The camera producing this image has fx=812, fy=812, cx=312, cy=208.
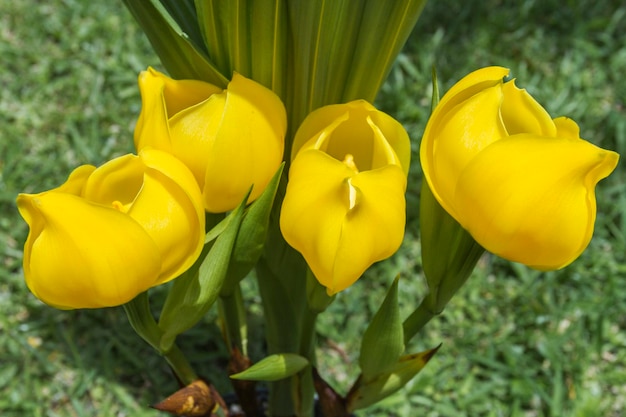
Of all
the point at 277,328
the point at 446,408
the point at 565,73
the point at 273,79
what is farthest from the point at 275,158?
the point at 565,73

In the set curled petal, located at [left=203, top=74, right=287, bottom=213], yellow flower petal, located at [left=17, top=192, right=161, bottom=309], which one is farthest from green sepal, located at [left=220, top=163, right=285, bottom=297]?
yellow flower petal, located at [left=17, top=192, right=161, bottom=309]

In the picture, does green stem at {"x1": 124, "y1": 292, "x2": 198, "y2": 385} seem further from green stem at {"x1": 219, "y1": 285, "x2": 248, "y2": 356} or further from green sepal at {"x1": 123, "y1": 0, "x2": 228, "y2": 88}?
green sepal at {"x1": 123, "y1": 0, "x2": 228, "y2": 88}

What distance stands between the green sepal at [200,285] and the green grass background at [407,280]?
0.57m

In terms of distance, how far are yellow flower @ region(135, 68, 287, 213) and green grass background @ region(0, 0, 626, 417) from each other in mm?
699

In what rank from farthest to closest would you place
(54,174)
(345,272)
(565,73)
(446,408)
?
(565,73) → (54,174) → (446,408) → (345,272)

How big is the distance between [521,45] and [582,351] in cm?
69

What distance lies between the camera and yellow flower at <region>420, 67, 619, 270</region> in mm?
542

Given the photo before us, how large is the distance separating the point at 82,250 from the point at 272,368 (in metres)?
0.26

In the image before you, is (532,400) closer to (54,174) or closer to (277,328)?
(277,328)

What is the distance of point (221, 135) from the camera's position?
592mm

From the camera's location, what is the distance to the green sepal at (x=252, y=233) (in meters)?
0.64

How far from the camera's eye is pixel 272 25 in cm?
66

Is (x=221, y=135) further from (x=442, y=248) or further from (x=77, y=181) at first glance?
(x=442, y=248)

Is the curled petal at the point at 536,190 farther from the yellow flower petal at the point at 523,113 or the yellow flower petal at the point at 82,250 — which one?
the yellow flower petal at the point at 82,250
